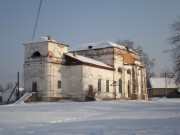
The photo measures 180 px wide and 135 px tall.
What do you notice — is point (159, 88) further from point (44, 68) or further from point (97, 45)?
point (44, 68)

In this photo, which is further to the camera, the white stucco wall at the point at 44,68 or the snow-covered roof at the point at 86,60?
the snow-covered roof at the point at 86,60

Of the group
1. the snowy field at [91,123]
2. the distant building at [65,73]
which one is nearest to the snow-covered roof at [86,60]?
the distant building at [65,73]

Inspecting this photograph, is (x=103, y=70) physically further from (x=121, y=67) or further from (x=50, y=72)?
(x=50, y=72)

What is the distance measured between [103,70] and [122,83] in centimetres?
589

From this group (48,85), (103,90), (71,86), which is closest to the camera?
(48,85)

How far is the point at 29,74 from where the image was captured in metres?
39.2

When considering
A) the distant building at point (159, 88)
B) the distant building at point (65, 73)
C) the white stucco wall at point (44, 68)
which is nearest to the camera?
the white stucco wall at point (44, 68)

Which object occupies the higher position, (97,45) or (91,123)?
(97,45)

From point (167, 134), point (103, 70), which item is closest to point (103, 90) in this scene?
point (103, 70)

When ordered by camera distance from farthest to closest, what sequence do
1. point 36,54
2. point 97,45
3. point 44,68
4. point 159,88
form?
point 159,88 → point 97,45 → point 36,54 → point 44,68

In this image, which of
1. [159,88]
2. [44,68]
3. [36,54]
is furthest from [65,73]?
[159,88]

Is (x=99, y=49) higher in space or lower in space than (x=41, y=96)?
higher

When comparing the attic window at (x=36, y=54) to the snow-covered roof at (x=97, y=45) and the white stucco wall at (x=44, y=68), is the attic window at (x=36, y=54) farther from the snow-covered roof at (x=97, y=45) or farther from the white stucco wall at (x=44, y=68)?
the snow-covered roof at (x=97, y=45)

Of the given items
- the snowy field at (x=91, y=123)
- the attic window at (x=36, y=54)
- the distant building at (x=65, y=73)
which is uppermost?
the attic window at (x=36, y=54)
